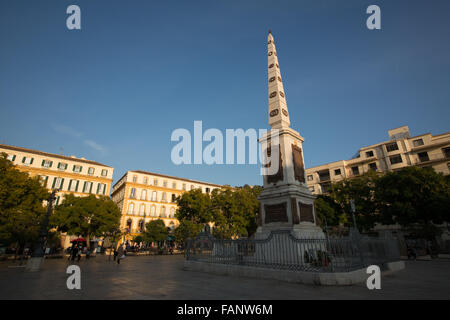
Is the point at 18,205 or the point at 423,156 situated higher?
the point at 423,156

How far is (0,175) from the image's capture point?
67.6 feet

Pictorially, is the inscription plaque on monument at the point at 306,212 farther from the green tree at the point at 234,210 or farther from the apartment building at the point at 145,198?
the apartment building at the point at 145,198

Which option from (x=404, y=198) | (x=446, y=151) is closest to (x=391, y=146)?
(x=446, y=151)

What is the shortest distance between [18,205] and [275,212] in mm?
26588

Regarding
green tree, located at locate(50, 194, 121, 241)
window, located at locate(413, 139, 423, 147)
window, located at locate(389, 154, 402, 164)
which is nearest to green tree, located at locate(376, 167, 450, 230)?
window, located at locate(389, 154, 402, 164)

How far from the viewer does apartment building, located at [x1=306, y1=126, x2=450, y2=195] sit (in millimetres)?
37938

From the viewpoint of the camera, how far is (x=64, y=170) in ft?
145

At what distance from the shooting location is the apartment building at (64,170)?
132ft

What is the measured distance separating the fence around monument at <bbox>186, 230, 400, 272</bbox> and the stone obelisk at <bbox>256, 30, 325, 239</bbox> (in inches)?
41.2

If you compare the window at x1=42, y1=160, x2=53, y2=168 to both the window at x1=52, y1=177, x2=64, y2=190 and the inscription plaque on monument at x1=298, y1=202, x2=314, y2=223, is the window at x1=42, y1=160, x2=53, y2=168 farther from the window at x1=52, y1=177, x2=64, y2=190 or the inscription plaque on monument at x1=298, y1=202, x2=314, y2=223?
the inscription plaque on monument at x1=298, y1=202, x2=314, y2=223

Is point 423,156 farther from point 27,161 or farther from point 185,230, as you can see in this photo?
point 27,161
